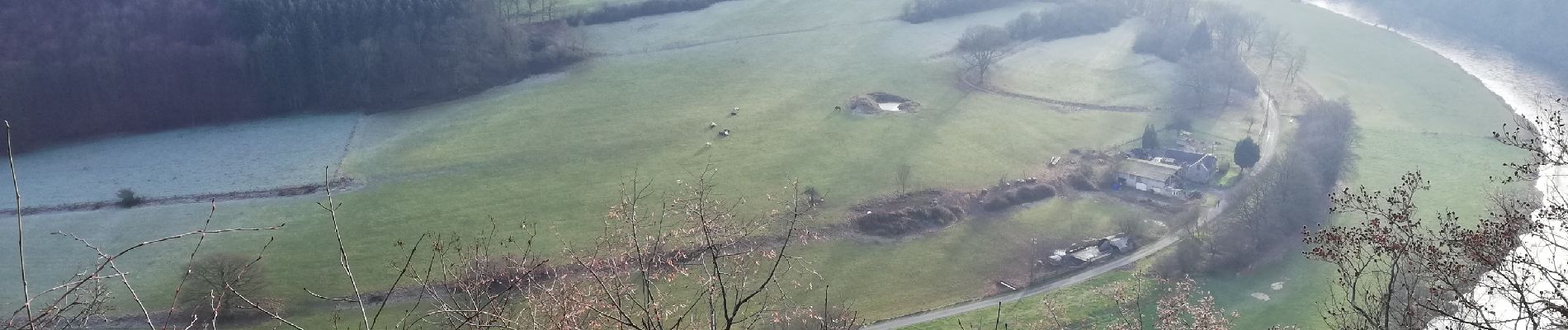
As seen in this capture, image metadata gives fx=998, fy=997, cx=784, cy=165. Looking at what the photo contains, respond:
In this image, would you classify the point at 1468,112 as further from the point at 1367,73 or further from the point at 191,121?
the point at 191,121

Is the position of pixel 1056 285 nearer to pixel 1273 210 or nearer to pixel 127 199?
pixel 1273 210

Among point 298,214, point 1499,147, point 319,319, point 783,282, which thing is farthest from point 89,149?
point 1499,147

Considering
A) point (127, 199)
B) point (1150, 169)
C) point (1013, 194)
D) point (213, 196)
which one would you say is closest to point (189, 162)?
point (127, 199)

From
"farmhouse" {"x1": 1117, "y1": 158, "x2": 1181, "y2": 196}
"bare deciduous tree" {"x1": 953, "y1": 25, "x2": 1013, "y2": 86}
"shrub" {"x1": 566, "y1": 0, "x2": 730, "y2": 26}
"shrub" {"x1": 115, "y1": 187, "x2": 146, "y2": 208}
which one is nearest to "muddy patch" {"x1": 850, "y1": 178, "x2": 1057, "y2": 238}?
"farmhouse" {"x1": 1117, "y1": 158, "x2": 1181, "y2": 196}

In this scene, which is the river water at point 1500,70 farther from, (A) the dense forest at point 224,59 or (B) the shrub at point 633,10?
(A) the dense forest at point 224,59

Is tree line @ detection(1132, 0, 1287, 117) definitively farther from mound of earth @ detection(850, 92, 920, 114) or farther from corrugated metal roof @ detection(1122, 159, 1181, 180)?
mound of earth @ detection(850, 92, 920, 114)
